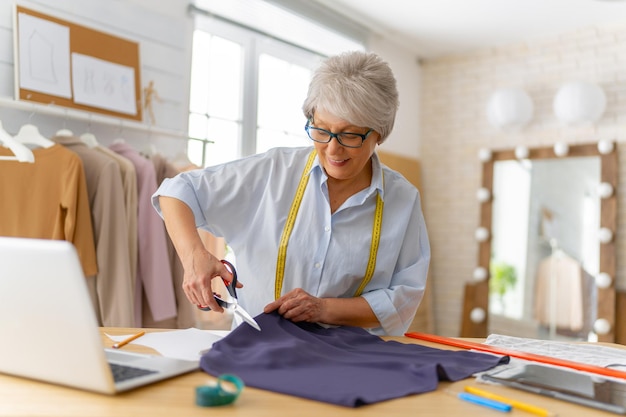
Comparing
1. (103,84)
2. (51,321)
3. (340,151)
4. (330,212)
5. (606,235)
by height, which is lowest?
(606,235)

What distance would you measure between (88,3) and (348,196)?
2141mm

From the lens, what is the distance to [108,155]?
2986 millimetres

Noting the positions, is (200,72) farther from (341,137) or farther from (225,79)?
(341,137)

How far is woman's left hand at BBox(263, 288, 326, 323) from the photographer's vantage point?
150cm

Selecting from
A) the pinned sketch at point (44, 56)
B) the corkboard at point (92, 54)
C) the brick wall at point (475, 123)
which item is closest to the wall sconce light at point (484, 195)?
the brick wall at point (475, 123)

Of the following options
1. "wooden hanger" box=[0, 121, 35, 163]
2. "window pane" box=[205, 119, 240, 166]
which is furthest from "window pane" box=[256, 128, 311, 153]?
"wooden hanger" box=[0, 121, 35, 163]

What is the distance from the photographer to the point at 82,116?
3.00m

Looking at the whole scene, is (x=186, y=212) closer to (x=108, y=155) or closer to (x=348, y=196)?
(x=348, y=196)

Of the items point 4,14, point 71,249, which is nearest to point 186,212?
point 71,249

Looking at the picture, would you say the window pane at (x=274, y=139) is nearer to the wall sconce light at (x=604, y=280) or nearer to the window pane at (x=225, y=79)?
the window pane at (x=225, y=79)

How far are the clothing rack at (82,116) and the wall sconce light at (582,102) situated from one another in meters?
2.93

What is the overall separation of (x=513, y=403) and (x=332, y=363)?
13.5 inches

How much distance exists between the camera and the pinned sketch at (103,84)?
10.3 ft

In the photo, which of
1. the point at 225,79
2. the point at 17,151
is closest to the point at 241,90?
the point at 225,79
